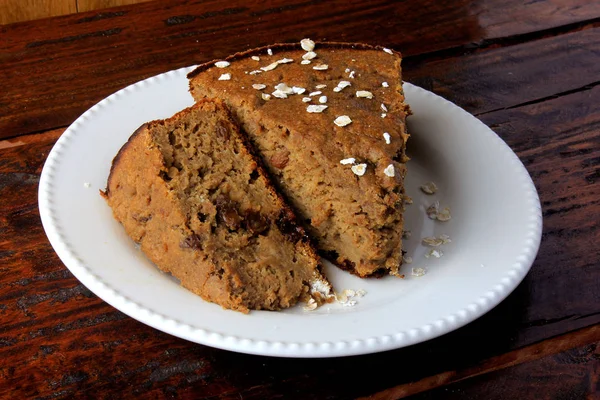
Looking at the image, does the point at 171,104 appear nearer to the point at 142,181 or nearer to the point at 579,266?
the point at 142,181

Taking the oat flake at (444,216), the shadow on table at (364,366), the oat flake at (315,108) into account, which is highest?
the oat flake at (315,108)

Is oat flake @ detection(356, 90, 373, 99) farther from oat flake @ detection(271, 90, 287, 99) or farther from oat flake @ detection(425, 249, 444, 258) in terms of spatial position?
Answer: oat flake @ detection(425, 249, 444, 258)

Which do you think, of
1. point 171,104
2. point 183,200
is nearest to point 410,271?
point 183,200

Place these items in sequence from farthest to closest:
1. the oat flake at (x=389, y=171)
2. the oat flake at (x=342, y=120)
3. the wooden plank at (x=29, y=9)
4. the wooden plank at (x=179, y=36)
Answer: the wooden plank at (x=29, y=9) < the wooden plank at (x=179, y=36) < the oat flake at (x=342, y=120) < the oat flake at (x=389, y=171)

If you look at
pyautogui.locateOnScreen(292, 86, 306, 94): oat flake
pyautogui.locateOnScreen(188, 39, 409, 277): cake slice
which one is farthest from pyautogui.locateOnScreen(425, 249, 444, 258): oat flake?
pyautogui.locateOnScreen(292, 86, 306, 94): oat flake

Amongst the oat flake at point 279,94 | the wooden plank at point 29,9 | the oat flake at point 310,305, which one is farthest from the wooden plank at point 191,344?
the wooden plank at point 29,9

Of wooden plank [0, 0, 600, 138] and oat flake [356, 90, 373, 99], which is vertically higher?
oat flake [356, 90, 373, 99]

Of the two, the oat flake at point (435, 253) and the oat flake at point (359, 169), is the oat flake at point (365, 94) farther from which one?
the oat flake at point (435, 253)
